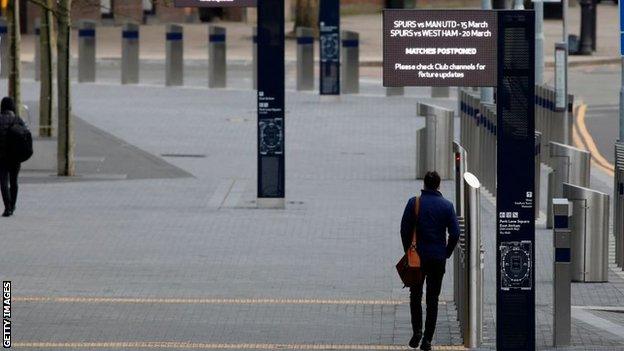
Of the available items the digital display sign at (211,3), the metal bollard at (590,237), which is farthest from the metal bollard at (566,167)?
the digital display sign at (211,3)

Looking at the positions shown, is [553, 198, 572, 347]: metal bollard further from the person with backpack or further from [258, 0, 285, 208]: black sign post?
the person with backpack

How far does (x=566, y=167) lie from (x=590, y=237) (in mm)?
2787

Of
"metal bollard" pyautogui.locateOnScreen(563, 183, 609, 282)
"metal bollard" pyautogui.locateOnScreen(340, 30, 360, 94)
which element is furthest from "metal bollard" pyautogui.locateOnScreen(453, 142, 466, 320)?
"metal bollard" pyautogui.locateOnScreen(340, 30, 360, 94)

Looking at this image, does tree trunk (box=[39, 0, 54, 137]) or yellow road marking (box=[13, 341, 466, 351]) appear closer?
yellow road marking (box=[13, 341, 466, 351])

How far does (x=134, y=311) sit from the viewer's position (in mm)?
15062

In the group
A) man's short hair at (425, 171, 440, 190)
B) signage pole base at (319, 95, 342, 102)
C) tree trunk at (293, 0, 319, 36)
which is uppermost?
tree trunk at (293, 0, 319, 36)

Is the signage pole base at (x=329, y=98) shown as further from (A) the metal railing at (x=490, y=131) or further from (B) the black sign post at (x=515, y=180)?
(B) the black sign post at (x=515, y=180)

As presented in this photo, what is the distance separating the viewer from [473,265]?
13430mm

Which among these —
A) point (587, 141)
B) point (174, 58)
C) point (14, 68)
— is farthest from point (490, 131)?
Answer: point (174, 58)

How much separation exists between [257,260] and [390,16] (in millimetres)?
4955

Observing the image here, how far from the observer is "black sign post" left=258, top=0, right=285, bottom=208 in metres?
21.8

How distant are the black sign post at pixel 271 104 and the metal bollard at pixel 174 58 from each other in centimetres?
1861

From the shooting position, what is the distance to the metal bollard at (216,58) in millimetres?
40188

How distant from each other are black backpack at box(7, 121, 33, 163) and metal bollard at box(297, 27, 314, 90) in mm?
18604
